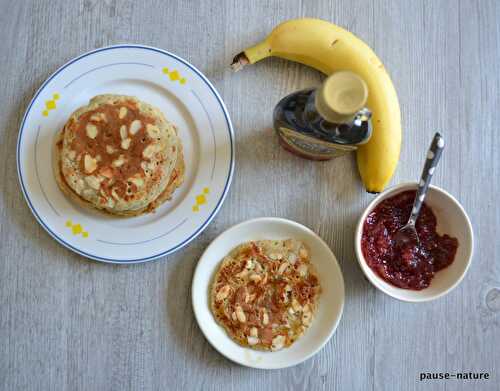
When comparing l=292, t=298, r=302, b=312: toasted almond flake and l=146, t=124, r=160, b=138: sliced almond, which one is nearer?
l=146, t=124, r=160, b=138: sliced almond

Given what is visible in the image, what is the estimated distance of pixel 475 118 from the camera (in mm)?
1397

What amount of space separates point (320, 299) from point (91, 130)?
0.75 metres

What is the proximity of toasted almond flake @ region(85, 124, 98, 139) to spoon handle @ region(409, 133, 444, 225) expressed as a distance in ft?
2.68

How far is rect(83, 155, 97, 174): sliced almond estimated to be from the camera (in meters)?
1.17

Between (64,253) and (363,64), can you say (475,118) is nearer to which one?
(363,64)

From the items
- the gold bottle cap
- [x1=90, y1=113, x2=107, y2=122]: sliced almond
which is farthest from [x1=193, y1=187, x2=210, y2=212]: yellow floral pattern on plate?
the gold bottle cap

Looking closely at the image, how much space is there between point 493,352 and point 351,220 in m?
0.57

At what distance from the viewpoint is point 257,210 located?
4.39 ft

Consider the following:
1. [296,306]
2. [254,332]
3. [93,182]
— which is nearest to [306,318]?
[296,306]

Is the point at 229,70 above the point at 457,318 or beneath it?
above

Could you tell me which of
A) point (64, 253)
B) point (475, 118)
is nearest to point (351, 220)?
point (475, 118)

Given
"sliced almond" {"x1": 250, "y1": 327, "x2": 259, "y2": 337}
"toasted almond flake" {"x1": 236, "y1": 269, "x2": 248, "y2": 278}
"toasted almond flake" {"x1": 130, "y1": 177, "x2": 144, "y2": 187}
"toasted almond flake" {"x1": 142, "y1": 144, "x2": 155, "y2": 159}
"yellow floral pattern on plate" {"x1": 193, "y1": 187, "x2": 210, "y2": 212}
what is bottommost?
"sliced almond" {"x1": 250, "y1": 327, "x2": 259, "y2": 337}

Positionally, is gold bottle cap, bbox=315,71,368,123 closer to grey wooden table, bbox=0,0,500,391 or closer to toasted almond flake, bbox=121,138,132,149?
grey wooden table, bbox=0,0,500,391

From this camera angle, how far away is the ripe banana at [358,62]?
1.23 meters
